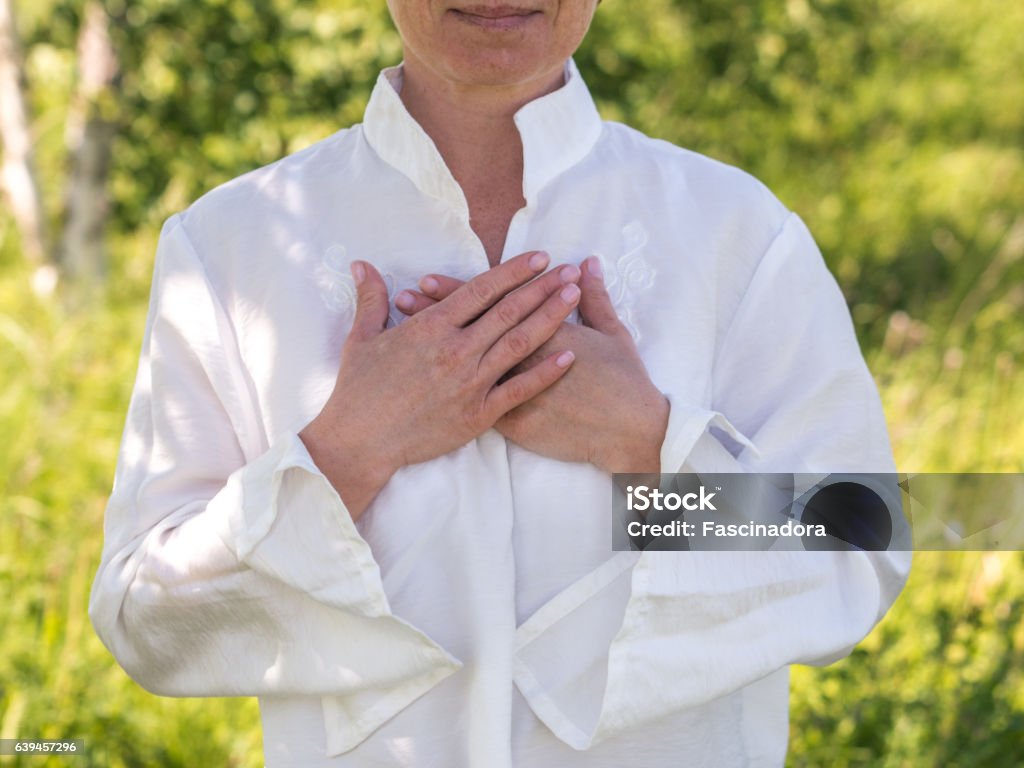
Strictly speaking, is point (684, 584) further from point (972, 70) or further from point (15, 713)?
point (972, 70)

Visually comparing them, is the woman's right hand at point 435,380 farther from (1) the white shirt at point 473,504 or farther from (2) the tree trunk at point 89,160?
(2) the tree trunk at point 89,160

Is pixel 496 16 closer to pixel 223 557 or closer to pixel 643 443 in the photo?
pixel 643 443

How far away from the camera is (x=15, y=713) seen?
2.75 metres

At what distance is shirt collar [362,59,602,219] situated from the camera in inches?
62.1

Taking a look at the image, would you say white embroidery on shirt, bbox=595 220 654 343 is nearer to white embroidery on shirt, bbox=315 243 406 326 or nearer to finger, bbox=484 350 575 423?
finger, bbox=484 350 575 423

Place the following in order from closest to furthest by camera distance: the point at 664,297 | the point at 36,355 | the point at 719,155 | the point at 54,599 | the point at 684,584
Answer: the point at 684,584
the point at 664,297
the point at 54,599
the point at 36,355
the point at 719,155

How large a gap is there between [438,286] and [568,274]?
0.53 ft

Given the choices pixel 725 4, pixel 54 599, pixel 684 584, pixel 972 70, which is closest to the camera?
pixel 684 584

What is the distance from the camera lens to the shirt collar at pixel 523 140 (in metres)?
1.58

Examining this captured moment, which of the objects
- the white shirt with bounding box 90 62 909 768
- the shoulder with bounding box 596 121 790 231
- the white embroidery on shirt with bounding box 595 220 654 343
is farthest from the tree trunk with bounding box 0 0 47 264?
the white embroidery on shirt with bounding box 595 220 654 343

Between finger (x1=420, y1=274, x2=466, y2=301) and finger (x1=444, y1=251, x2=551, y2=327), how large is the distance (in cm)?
3

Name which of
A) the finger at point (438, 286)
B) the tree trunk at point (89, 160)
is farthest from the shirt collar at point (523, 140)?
the tree trunk at point (89, 160)

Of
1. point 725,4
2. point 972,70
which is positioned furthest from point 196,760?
point 972,70

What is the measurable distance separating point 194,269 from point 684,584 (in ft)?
2.43
